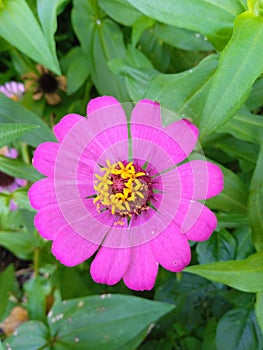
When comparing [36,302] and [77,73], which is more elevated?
[77,73]

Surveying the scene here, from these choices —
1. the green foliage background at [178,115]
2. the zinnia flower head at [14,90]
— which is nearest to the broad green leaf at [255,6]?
the green foliage background at [178,115]

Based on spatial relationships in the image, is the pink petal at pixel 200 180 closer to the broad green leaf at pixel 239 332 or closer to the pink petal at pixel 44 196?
the pink petal at pixel 44 196

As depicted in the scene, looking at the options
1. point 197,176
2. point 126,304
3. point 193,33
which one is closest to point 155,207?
point 197,176

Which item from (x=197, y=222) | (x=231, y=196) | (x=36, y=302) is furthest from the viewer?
(x=36, y=302)

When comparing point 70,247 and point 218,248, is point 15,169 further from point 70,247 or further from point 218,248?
point 218,248

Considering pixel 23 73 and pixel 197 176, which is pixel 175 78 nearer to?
pixel 197 176

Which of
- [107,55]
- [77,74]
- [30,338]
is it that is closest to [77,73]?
[77,74]

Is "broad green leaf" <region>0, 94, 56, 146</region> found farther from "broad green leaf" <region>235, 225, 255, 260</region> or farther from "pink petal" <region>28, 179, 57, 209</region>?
"broad green leaf" <region>235, 225, 255, 260</region>
